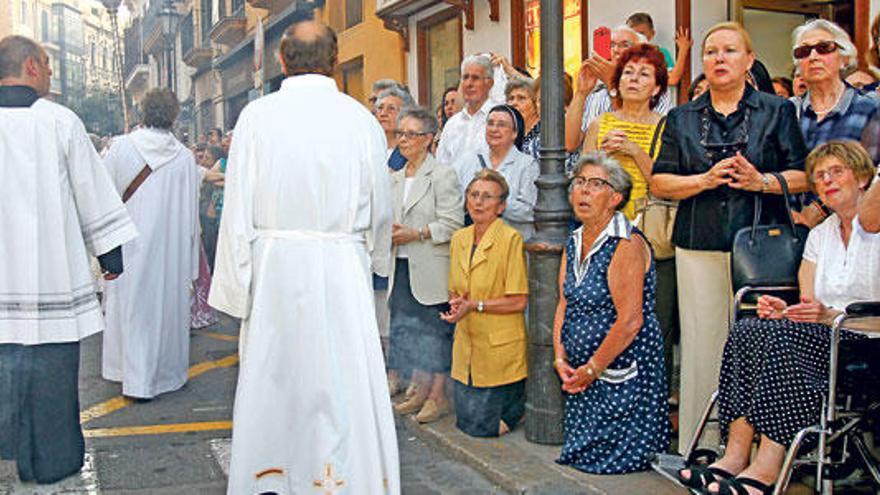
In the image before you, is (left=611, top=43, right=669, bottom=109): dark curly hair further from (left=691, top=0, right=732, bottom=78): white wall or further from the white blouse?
(left=691, top=0, right=732, bottom=78): white wall

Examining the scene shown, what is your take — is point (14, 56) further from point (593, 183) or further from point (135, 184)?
point (593, 183)

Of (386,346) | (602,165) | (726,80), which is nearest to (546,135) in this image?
A: (602,165)

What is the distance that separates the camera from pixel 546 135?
5023 mm

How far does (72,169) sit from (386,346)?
237 cm

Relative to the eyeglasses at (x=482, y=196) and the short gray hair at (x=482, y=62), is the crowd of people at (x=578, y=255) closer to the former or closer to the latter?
the eyeglasses at (x=482, y=196)

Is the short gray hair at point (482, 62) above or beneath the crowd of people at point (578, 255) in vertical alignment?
above

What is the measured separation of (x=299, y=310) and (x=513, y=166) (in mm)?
1968

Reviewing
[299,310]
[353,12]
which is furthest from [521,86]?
[353,12]

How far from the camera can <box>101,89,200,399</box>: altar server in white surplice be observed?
22.0ft

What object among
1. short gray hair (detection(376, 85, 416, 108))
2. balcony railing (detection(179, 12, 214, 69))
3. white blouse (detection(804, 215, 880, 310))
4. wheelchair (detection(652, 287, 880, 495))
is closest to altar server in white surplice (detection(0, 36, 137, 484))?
short gray hair (detection(376, 85, 416, 108))

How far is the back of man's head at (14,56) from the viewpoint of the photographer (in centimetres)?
481

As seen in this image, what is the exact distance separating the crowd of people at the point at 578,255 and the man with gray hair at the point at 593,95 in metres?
0.02

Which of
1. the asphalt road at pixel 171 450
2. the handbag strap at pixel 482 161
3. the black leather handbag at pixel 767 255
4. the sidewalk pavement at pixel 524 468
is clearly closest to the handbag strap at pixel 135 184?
the asphalt road at pixel 171 450

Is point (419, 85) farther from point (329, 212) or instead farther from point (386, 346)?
point (329, 212)
